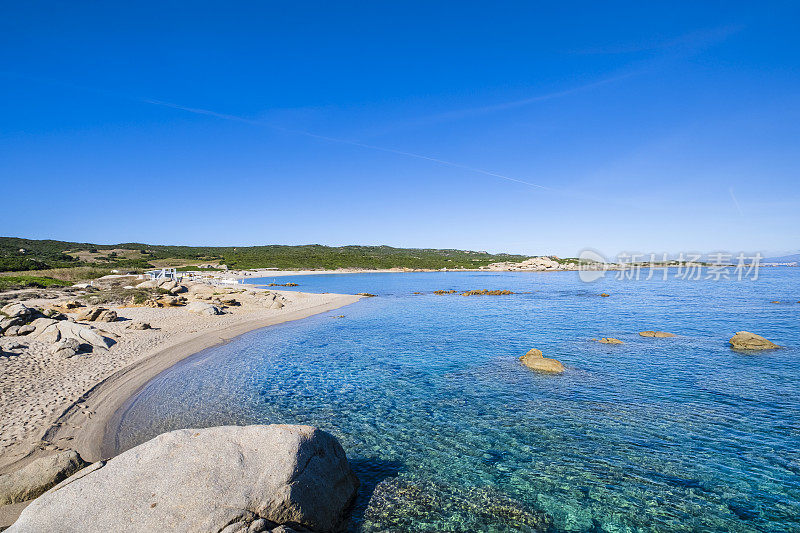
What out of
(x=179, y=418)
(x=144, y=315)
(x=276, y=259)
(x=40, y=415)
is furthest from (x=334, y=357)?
(x=276, y=259)

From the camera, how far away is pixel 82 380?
15203 mm

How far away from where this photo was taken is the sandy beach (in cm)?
1041

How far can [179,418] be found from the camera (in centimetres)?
1280

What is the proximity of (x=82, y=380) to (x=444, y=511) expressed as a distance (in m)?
16.0

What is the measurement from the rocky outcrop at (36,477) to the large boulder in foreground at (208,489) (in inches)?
73.6

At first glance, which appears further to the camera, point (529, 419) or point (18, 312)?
point (18, 312)

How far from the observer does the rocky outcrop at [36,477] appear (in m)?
7.38

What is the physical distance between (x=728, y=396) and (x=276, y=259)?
145 metres

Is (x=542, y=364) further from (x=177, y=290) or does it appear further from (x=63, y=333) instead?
(x=177, y=290)

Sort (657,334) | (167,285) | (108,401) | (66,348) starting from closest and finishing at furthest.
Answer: (108,401)
(66,348)
(657,334)
(167,285)

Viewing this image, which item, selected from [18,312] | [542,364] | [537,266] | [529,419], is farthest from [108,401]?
[537,266]

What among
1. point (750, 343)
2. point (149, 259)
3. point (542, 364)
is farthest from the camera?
point (149, 259)

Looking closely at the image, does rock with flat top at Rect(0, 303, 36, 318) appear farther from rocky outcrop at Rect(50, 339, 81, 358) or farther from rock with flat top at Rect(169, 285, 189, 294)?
rock with flat top at Rect(169, 285, 189, 294)

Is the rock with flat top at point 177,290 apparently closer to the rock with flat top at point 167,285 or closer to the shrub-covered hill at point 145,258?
the rock with flat top at point 167,285
